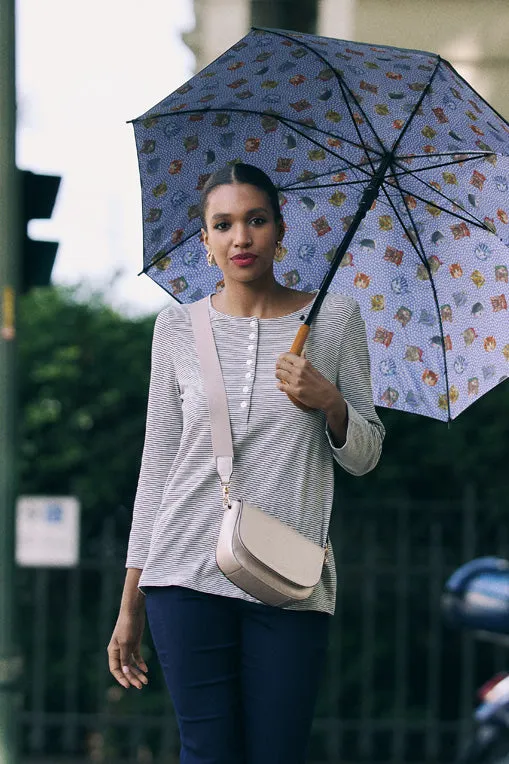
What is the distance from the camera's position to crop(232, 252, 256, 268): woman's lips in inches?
97.6

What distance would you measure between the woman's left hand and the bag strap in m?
0.13

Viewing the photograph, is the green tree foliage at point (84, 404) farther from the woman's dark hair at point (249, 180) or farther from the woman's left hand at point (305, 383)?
the woman's left hand at point (305, 383)

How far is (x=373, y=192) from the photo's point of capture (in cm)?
288

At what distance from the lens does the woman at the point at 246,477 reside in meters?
2.36

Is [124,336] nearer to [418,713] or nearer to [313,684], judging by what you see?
[418,713]

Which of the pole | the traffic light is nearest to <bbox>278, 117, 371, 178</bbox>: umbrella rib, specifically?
the pole

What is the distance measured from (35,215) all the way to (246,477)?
9.76 feet

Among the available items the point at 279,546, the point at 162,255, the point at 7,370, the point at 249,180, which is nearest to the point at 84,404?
the point at 7,370

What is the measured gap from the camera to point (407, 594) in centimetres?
757

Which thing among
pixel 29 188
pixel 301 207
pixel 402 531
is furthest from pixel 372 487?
pixel 301 207

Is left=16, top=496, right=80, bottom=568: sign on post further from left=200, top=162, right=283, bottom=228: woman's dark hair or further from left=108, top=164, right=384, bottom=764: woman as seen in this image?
left=200, top=162, right=283, bottom=228: woman's dark hair

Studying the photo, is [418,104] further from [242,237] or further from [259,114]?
[242,237]

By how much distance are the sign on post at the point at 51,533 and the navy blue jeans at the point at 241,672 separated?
4888mm

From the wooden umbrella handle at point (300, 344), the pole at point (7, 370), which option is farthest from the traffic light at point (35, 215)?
the wooden umbrella handle at point (300, 344)
